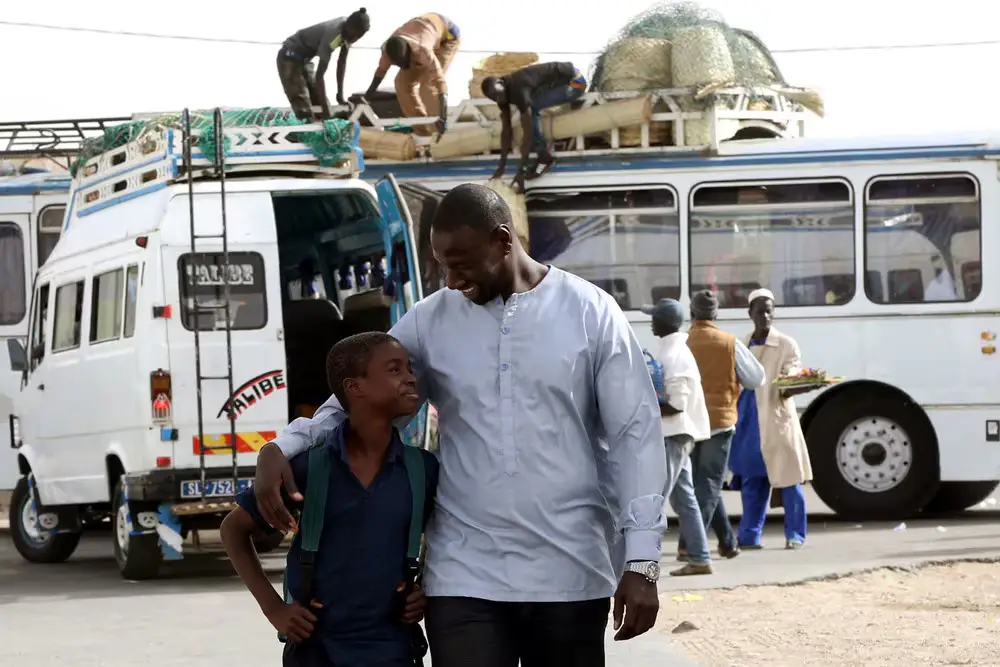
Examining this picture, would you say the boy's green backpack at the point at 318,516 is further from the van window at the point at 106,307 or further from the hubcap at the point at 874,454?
the hubcap at the point at 874,454

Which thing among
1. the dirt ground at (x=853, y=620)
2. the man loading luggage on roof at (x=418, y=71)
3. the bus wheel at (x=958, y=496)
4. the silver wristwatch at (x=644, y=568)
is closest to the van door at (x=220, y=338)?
the dirt ground at (x=853, y=620)

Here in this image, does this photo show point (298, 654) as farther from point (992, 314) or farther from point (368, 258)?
point (992, 314)

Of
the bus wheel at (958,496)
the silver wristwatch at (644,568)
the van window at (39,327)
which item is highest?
the silver wristwatch at (644,568)

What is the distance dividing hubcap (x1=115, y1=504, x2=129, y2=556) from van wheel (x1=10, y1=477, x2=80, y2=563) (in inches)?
70.5

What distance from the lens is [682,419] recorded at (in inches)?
427

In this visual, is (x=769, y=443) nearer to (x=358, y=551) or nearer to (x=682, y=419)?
(x=682, y=419)

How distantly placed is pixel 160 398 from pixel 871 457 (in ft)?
20.7

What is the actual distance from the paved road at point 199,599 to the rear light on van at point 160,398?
1030mm

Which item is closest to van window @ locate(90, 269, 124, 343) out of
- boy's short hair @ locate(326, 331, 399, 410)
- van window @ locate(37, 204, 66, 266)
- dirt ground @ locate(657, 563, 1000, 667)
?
dirt ground @ locate(657, 563, 1000, 667)

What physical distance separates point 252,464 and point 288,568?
7.14 meters

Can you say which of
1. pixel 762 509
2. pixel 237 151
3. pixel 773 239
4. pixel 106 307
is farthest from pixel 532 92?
pixel 106 307

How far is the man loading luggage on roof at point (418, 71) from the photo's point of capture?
15.7 meters

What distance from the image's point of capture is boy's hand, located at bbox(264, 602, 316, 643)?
4.23m

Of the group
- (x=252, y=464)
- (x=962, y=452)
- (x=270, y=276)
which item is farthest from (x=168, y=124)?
(x=962, y=452)
